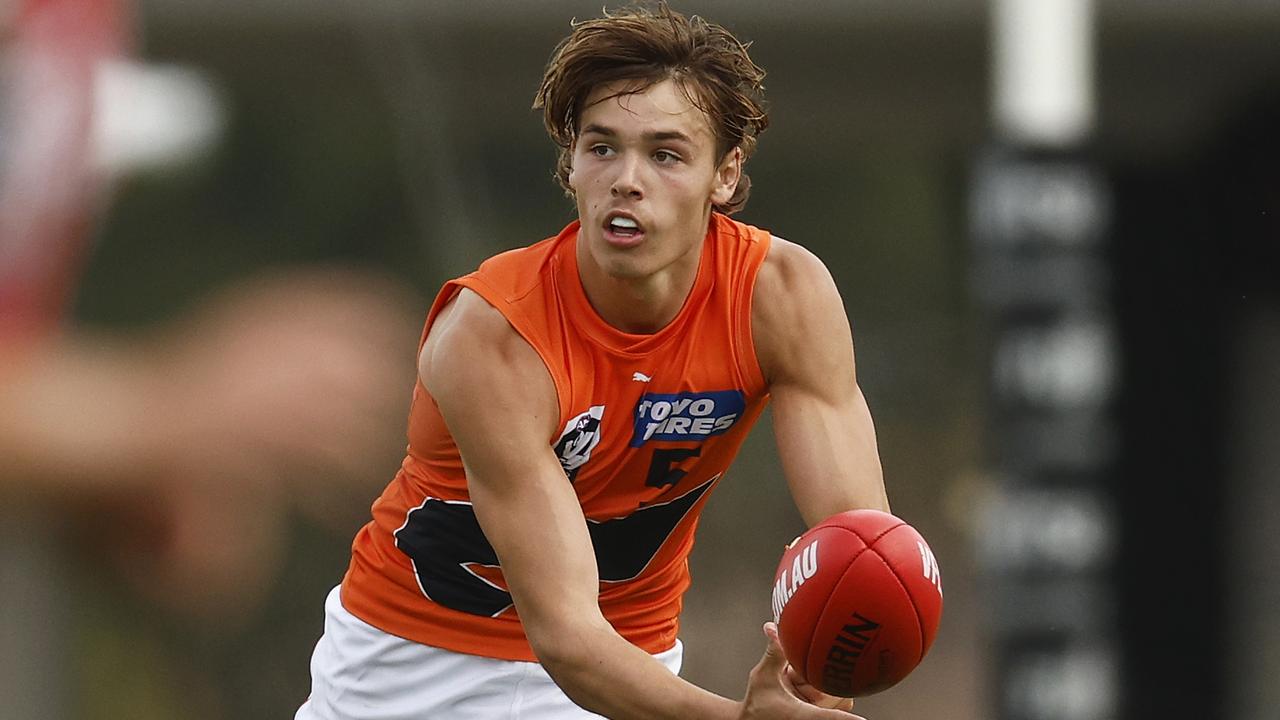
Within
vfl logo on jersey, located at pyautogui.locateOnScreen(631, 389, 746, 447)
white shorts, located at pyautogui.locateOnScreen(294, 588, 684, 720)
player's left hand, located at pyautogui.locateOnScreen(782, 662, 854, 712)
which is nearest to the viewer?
player's left hand, located at pyautogui.locateOnScreen(782, 662, 854, 712)

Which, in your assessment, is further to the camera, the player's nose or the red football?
the player's nose

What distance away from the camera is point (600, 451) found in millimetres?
3939

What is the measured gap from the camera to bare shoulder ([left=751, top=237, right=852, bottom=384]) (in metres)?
4.00

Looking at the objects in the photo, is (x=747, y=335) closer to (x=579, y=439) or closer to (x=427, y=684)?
(x=579, y=439)

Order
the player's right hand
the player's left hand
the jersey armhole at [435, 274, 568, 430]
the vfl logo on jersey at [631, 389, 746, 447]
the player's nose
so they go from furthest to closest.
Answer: the vfl logo on jersey at [631, 389, 746, 447], the jersey armhole at [435, 274, 568, 430], the player's nose, the player's left hand, the player's right hand

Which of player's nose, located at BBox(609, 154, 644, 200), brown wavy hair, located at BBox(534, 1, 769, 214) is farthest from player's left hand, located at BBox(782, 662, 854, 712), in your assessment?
brown wavy hair, located at BBox(534, 1, 769, 214)

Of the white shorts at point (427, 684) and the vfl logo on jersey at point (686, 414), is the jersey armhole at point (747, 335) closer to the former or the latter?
the vfl logo on jersey at point (686, 414)

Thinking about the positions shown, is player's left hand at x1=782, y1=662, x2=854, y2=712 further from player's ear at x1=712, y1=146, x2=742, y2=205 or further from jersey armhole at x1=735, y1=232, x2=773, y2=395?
player's ear at x1=712, y1=146, x2=742, y2=205

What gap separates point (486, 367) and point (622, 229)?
0.38 meters

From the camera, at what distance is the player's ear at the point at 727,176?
3.93 metres

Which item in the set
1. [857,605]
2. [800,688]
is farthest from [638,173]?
[800,688]

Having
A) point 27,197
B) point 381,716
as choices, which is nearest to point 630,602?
point 381,716

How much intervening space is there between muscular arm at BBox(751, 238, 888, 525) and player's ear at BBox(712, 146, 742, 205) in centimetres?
19

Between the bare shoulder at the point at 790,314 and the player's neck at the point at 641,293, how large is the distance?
0.54 ft
